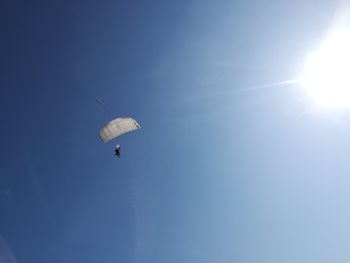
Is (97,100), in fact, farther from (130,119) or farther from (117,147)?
(117,147)

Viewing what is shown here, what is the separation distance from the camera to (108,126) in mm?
39219

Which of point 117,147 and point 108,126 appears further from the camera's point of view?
point 117,147

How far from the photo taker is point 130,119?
3888cm

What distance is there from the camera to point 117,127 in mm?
38469

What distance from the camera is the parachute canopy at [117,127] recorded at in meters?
38.6

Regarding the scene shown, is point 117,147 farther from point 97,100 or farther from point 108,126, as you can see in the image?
point 97,100

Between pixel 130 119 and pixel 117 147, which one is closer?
pixel 130 119

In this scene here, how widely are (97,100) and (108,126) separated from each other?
3.13 metres

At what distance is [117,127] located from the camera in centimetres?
3847

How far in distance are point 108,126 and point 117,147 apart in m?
3.59

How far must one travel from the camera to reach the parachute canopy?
38625 millimetres

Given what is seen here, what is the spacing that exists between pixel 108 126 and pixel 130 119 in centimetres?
248

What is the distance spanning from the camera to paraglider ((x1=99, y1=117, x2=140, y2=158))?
127ft

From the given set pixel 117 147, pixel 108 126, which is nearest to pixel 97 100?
pixel 108 126
